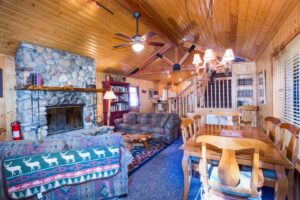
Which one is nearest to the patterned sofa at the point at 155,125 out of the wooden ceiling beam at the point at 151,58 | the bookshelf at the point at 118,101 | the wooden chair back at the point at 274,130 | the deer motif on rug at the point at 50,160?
the bookshelf at the point at 118,101

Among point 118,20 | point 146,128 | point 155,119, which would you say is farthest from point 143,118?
point 118,20

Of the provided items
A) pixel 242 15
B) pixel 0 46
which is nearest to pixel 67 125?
pixel 0 46

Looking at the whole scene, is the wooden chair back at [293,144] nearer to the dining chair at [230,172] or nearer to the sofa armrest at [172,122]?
the dining chair at [230,172]

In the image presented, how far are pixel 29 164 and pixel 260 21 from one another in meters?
3.62

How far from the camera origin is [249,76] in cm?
531

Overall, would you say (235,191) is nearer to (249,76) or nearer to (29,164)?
(29,164)

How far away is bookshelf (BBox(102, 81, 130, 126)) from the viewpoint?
6344mm

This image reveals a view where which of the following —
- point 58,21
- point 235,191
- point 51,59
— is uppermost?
point 58,21

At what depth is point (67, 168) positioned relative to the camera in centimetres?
175

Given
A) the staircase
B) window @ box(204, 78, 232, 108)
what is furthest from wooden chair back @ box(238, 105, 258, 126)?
the staircase

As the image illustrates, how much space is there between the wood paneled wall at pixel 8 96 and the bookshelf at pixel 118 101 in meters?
2.92

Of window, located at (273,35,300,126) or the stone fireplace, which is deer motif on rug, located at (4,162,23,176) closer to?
the stone fireplace

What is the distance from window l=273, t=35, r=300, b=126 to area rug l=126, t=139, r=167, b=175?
2584mm

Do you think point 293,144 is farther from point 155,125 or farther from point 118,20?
point 118,20
